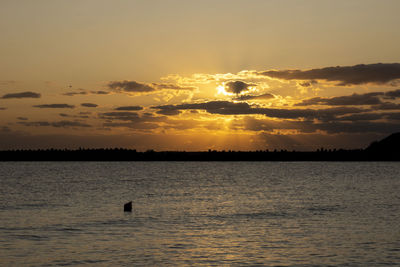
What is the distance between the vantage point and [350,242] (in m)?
39.3

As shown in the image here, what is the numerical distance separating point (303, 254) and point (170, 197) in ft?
158

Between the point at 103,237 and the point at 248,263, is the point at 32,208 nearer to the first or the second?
the point at 103,237

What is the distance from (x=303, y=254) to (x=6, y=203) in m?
47.2

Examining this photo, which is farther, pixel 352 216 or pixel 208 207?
pixel 208 207

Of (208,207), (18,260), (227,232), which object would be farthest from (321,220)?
(18,260)

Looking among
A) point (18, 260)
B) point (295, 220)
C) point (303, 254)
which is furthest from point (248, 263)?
point (295, 220)

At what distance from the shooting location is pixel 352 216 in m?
56.3

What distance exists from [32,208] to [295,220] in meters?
30.4

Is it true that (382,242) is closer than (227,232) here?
Yes

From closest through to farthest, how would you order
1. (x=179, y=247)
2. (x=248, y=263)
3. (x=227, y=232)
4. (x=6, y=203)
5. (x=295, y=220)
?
(x=248, y=263) < (x=179, y=247) < (x=227, y=232) < (x=295, y=220) < (x=6, y=203)

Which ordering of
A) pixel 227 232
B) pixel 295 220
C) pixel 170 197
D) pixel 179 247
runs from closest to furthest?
pixel 179 247 < pixel 227 232 < pixel 295 220 < pixel 170 197

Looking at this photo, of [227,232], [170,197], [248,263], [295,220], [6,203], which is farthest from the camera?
[170,197]

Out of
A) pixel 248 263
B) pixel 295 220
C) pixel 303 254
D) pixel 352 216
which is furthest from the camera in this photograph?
pixel 352 216

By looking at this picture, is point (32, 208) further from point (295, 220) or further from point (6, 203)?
point (295, 220)
